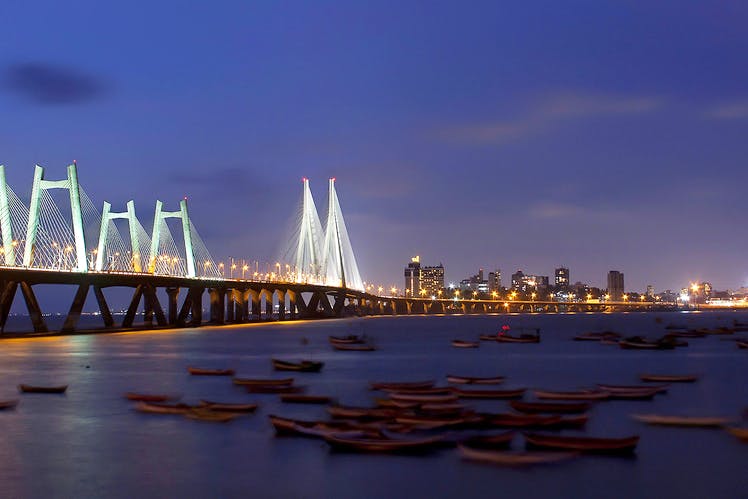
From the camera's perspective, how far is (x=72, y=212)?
81.2 metres

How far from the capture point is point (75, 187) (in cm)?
8219

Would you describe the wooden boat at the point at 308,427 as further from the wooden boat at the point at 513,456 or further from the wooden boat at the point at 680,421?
the wooden boat at the point at 680,421

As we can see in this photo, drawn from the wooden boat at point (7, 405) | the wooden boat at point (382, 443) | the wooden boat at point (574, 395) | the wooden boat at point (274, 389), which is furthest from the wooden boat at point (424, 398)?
the wooden boat at point (7, 405)

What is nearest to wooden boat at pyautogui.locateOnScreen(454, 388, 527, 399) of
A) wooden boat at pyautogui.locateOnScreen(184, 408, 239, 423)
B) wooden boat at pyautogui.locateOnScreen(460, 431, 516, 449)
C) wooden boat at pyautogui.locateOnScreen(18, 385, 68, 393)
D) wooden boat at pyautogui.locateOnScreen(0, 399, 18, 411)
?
wooden boat at pyautogui.locateOnScreen(184, 408, 239, 423)

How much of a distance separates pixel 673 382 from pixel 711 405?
28.9ft

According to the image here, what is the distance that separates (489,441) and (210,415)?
11292mm

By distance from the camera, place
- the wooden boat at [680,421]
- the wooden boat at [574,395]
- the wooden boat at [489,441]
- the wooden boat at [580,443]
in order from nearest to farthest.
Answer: the wooden boat at [580,443] → the wooden boat at [489,441] → the wooden boat at [680,421] → the wooden boat at [574,395]

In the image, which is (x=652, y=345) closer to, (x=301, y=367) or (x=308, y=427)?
(x=301, y=367)

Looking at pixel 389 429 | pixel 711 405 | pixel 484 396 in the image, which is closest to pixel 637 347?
pixel 711 405

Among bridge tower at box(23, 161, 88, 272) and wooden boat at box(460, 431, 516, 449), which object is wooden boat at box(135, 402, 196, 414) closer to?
wooden boat at box(460, 431, 516, 449)

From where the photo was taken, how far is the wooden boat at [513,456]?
865 inches

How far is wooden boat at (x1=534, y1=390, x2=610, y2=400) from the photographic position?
1319 inches

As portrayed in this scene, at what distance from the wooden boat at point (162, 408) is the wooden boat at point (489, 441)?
1249cm

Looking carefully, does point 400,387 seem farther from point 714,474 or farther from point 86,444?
point 714,474
